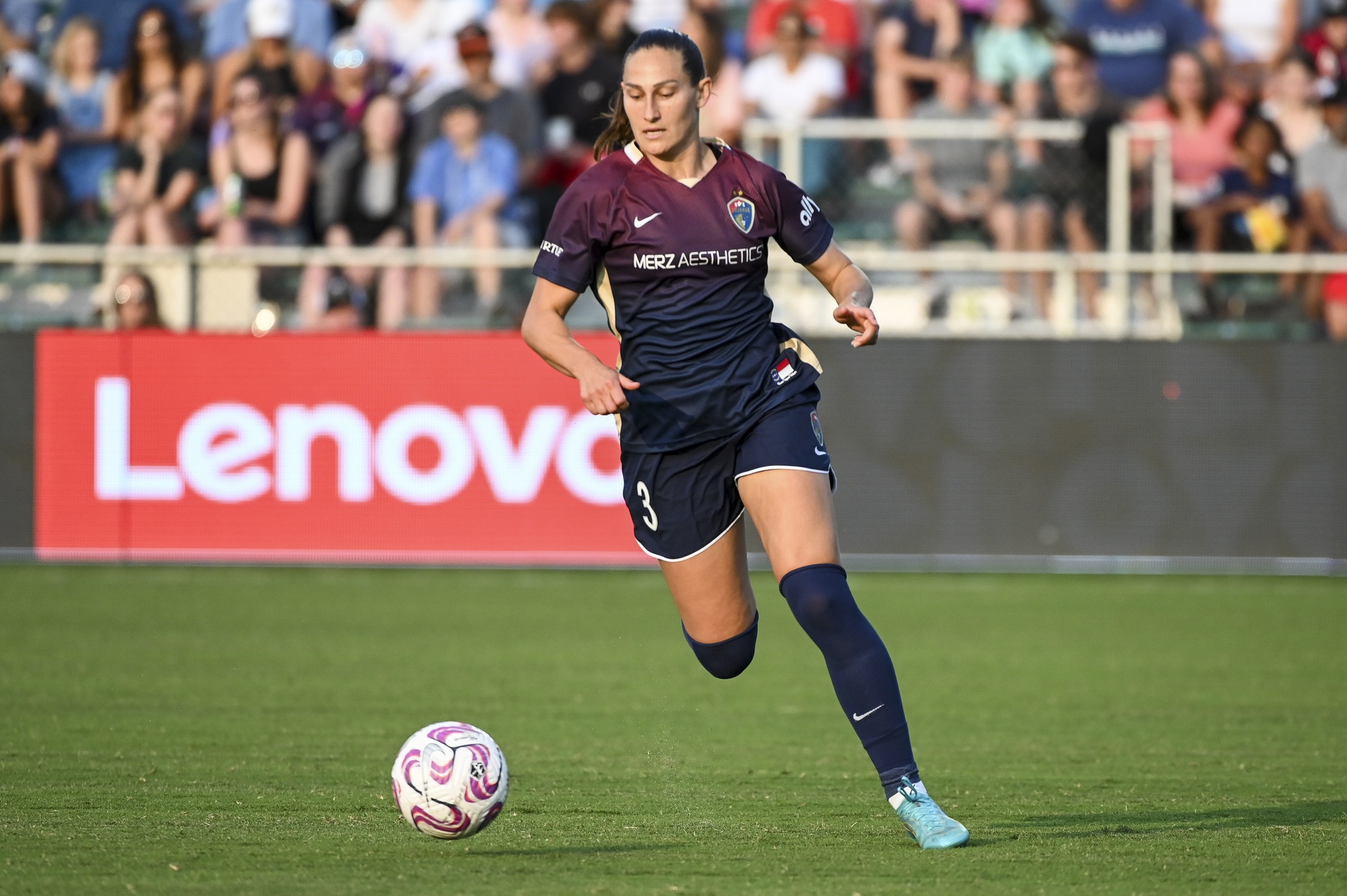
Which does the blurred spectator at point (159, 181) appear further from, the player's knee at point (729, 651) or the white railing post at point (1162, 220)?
the player's knee at point (729, 651)

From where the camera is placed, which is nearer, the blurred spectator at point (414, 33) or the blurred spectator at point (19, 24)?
the blurred spectator at point (414, 33)

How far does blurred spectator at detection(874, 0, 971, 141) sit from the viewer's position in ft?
48.0

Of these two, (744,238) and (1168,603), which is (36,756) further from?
(1168,603)

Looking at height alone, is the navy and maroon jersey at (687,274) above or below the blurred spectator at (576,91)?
below

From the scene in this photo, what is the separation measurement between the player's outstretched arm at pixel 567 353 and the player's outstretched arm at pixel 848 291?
2.03 ft

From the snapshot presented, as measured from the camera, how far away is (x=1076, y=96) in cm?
1376

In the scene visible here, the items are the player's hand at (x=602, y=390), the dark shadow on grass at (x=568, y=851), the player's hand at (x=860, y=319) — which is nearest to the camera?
the dark shadow on grass at (x=568, y=851)

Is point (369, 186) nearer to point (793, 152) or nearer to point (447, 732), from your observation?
point (793, 152)

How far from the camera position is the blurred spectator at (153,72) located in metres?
14.8

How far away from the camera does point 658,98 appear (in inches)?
204

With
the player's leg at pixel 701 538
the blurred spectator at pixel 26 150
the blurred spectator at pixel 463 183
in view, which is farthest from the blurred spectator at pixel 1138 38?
the player's leg at pixel 701 538

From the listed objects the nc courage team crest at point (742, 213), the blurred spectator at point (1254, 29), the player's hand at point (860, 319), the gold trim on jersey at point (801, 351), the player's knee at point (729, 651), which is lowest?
the player's knee at point (729, 651)

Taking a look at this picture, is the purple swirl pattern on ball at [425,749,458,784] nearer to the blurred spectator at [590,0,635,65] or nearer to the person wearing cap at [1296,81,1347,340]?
the blurred spectator at [590,0,635,65]

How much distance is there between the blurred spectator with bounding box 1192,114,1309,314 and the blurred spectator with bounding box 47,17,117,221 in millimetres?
8456
